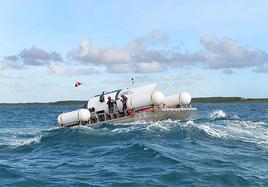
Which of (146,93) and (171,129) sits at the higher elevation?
(146,93)

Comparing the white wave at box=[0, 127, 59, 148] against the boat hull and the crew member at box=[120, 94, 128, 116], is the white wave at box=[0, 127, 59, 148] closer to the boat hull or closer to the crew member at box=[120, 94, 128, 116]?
the boat hull

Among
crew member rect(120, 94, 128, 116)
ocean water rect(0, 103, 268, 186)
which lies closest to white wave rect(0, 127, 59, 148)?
ocean water rect(0, 103, 268, 186)

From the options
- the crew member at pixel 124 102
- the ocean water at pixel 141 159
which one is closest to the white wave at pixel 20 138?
the ocean water at pixel 141 159

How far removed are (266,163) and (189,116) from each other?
2183 cm

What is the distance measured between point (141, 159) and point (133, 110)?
19356 mm

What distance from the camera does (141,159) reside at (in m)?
18.5

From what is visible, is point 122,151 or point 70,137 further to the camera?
point 70,137

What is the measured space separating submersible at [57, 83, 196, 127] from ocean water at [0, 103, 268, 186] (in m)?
7.71

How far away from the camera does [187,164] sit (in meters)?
17.4

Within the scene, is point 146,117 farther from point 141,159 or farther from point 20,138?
point 141,159

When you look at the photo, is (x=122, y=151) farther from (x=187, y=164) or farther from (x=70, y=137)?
(x=70, y=137)

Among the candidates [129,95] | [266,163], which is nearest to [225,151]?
[266,163]

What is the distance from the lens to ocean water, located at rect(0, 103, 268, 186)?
49.9ft

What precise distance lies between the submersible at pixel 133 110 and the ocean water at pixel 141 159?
771 cm
